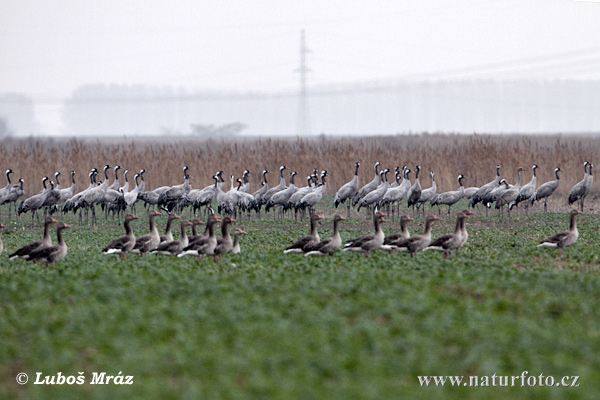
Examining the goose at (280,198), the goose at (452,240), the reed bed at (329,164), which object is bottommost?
the goose at (280,198)

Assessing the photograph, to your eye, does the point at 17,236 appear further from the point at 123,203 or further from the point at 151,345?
the point at 151,345

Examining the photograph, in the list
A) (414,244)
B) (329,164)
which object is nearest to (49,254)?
(414,244)

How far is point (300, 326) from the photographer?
29.0 feet

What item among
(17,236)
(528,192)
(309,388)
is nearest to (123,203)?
(17,236)

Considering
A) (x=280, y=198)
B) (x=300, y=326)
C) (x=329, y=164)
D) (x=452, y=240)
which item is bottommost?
(x=280, y=198)

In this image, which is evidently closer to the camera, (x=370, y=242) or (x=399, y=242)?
(x=370, y=242)

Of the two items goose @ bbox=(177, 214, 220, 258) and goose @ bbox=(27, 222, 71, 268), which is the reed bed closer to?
goose @ bbox=(177, 214, 220, 258)

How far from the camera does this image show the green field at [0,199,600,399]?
7109mm

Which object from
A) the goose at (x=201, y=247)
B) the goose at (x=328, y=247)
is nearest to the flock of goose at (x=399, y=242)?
the goose at (x=328, y=247)

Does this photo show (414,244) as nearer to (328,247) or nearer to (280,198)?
(328,247)

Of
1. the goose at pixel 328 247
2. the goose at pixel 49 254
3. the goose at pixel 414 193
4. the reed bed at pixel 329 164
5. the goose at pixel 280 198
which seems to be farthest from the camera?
the reed bed at pixel 329 164

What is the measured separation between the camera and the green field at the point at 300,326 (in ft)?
23.3

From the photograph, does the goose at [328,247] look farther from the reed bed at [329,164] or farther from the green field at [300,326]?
the reed bed at [329,164]

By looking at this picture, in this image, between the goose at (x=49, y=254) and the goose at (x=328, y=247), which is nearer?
the goose at (x=49, y=254)
